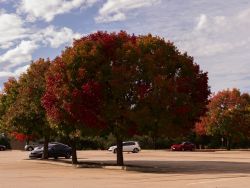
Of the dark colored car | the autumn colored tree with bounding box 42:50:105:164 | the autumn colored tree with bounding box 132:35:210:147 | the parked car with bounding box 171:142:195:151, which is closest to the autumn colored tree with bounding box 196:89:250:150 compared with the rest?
the parked car with bounding box 171:142:195:151

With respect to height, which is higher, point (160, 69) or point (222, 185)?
point (160, 69)

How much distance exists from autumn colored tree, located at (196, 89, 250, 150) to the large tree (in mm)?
36353

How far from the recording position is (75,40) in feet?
102

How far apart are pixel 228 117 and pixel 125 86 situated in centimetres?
4076

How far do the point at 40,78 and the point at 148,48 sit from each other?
1138 centimetres

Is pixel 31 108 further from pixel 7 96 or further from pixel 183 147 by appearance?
pixel 183 147

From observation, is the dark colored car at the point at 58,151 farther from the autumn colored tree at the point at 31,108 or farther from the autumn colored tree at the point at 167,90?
the autumn colored tree at the point at 167,90

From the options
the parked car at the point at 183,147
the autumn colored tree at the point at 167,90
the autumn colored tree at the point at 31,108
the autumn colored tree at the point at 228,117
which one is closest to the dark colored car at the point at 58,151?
the autumn colored tree at the point at 31,108

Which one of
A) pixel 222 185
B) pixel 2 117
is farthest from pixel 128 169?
pixel 2 117

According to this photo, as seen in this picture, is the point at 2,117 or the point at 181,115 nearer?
the point at 181,115

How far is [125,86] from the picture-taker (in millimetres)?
28234

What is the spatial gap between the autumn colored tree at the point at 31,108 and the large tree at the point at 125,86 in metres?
7.23

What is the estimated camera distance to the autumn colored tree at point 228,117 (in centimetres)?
6681

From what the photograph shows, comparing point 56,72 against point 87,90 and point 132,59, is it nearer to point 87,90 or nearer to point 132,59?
point 87,90
